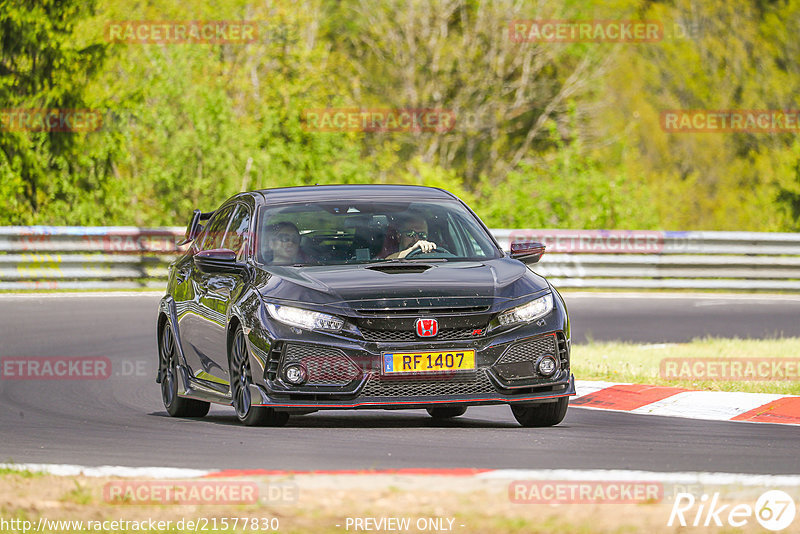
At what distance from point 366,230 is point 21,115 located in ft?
56.2

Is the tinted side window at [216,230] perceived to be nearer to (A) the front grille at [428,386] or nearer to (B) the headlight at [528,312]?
(A) the front grille at [428,386]

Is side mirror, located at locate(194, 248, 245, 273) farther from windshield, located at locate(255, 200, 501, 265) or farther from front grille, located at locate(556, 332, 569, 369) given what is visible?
front grille, located at locate(556, 332, 569, 369)

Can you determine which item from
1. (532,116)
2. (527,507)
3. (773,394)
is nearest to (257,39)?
(532,116)

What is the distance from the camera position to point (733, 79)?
45.8 metres

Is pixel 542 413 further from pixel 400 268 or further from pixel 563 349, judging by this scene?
pixel 400 268

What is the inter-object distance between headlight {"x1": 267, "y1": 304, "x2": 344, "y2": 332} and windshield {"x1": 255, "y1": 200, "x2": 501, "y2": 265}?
29.9 inches

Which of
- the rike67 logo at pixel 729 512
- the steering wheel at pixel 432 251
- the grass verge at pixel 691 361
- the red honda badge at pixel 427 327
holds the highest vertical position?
the rike67 logo at pixel 729 512

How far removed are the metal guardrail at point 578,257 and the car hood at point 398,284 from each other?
13013mm

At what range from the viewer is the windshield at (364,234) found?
31.5 feet

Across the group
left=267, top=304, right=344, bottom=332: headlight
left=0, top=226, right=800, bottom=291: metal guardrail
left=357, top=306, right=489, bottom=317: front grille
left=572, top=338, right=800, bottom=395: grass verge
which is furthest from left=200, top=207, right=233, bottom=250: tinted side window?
left=0, top=226, right=800, bottom=291: metal guardrail

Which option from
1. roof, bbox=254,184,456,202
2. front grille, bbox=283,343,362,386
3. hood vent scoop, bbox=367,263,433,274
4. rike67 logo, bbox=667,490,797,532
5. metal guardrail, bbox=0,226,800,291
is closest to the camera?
rike67 logo, bbox=667,490,797,532

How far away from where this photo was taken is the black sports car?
862cm

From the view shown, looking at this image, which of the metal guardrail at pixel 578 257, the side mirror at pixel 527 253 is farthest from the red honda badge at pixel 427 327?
the metal guardrail at pixel 578 257

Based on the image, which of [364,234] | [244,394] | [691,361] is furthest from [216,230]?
[691,361]
